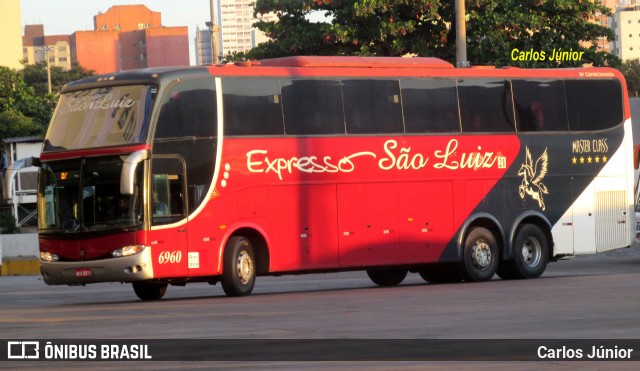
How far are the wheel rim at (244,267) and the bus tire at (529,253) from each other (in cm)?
591

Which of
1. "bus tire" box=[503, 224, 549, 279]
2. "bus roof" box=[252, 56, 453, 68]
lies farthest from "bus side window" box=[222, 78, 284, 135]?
"bus tire" box=[503, 224, 549, 279]

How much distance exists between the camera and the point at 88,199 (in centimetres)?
2272

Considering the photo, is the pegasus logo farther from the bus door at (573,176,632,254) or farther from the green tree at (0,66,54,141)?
the green tree at (0,66,54,141)

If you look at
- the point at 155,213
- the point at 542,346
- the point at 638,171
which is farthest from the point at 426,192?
the point at 542,346

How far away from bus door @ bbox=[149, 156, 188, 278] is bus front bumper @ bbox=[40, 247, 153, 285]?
0.67 ft

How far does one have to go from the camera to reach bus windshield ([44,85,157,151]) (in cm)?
2245

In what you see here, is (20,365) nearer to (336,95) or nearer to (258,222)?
(258,222)

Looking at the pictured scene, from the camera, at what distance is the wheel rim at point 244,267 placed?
23.4 metres

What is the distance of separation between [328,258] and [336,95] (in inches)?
106

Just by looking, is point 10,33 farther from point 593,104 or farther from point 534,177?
point 534,177

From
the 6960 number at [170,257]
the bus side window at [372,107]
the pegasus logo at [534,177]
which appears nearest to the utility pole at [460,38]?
the pegasus logo at [534,177]

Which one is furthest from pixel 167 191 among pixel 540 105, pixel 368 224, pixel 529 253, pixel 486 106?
pixel 540 105

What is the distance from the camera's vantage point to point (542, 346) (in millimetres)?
12977

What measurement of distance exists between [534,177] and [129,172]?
8.59 m
